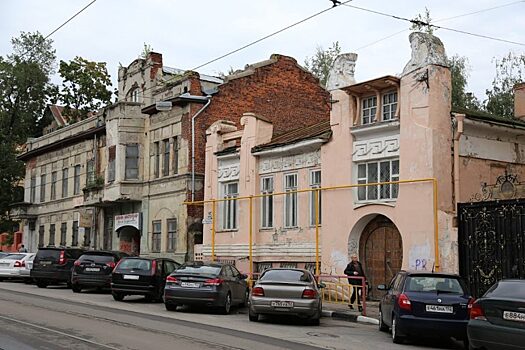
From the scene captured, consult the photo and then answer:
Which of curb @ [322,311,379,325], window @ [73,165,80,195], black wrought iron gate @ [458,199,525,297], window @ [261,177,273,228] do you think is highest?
window @ [73,165,80,195]

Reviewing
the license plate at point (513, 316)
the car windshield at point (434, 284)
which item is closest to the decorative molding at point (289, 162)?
the car windshield at point (434, 284)

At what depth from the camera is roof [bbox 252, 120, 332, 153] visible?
78.4 ft

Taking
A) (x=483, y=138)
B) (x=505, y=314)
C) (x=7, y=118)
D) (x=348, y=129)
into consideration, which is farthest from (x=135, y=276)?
(x=7, y=118)

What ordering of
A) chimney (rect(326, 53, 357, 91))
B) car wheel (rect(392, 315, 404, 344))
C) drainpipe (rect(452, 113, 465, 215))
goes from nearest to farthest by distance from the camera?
car wheel (rect(392, 315, 404, 344)) < drainpipe (rect(452, 113, 465, 215)) < chimney (rect(326, 53, 357, 91))

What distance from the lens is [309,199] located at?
2458cm

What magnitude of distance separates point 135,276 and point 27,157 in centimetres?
2874

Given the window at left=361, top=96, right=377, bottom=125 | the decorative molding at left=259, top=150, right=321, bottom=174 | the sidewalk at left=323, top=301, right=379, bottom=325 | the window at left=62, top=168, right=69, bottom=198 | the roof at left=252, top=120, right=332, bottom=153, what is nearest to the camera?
the sidewalk at left=323, top=301, right=379, bottom=325

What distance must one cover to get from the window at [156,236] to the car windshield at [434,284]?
20198 mm

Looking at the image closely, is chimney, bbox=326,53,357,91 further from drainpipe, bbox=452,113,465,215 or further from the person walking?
the person walking

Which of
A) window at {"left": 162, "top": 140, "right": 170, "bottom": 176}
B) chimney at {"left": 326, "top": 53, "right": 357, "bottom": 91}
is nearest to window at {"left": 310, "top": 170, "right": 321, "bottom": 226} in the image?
chimney at {"left": 326, "top": 53, "right": 357, "bottom": 91}

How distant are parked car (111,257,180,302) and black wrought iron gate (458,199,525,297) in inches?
343

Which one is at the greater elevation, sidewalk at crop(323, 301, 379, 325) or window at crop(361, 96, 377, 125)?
window at crop(361, 96, 377, 125)

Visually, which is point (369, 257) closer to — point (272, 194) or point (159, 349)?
point (272, 194)

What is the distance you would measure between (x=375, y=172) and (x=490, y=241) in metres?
4.58
